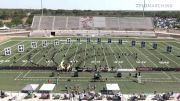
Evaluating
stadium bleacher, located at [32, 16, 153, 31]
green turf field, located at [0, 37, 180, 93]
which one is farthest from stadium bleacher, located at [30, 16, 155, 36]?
green turf field, located at [0, 37, 180, 93]

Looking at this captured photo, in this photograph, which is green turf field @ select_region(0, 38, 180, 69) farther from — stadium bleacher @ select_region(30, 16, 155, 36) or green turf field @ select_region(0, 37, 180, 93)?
stadium bleacher @ select_region(30, 16, 155, 36)

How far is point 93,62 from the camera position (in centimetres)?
5775

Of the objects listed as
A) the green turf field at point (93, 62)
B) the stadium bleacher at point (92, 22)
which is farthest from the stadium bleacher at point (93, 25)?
the green turf field at point (93, 62)

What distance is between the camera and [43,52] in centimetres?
6806

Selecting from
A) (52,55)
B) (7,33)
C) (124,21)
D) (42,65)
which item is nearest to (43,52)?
(52,55)

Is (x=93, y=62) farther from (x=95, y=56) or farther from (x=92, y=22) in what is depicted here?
(x=92, y=22)

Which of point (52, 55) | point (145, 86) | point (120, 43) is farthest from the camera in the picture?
point (120, 43)

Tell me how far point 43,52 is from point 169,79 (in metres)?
27.6

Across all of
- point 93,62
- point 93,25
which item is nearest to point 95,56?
point 93,62

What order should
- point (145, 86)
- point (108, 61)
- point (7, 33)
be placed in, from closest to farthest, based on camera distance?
point (145, 86), point (108, 61), point (7, 33)

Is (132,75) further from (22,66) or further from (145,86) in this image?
→ (22,66)

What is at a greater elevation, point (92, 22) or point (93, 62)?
point (92, 22)

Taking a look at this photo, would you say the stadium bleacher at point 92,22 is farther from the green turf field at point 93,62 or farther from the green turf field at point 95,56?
the green turf field at point 95,56

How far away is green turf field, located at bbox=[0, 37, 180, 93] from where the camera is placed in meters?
44.3
